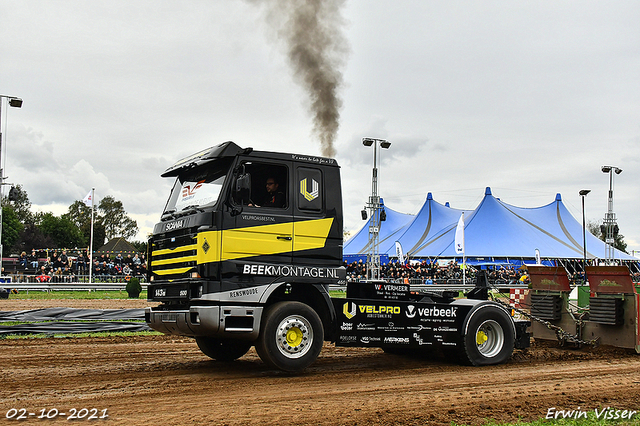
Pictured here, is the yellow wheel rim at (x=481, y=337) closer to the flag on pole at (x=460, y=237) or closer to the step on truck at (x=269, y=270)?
the step on truck at (x=269, y=270)

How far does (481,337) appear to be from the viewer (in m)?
9.84

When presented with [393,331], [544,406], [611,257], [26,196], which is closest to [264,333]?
[393,331]

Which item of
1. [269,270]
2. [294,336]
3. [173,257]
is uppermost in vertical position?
[173,257]

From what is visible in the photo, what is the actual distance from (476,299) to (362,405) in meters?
4.67

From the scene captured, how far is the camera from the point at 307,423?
5766 millimetres

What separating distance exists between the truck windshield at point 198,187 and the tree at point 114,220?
9720 centimetres

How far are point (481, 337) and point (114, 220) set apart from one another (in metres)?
99.0

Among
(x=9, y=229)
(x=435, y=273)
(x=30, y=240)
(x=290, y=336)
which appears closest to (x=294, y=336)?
(x=290, y=336)

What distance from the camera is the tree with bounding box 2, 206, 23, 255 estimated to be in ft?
278

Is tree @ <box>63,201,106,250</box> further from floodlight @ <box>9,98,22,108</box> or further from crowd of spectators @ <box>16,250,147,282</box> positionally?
floodlight @ <box>9,98,22,108</box>

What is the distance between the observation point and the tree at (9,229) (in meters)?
84.9

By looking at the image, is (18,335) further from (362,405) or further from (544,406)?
(544,406)

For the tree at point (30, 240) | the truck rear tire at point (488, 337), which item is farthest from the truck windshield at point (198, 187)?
the tree at point (30, 240)
